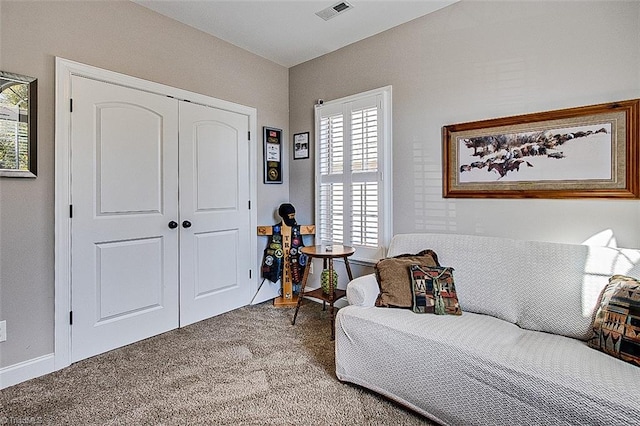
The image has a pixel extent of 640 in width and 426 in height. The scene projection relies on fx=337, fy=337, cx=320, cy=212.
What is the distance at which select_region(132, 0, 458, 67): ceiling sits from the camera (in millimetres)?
2689

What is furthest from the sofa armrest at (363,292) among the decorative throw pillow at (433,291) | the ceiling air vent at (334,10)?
the ceiling air vent at (334,10)

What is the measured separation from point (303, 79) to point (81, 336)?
3.18 metres

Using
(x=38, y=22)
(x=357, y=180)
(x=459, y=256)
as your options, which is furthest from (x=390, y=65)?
(x=38, y=22)

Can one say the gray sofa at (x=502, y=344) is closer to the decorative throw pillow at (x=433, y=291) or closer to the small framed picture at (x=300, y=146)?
the decorative throw pillow at (x=433, y=291)

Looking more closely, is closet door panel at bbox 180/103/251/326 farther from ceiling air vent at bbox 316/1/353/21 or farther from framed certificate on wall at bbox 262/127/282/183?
ceiling air vent at bbox 316/1/353/21

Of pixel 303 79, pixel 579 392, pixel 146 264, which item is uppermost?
pixel 303 79

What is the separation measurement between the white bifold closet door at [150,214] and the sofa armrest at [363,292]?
65.2 inches

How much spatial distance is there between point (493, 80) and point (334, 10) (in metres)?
1.38

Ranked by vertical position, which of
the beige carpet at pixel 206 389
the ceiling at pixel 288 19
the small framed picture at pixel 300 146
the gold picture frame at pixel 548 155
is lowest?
the beige carpet at pixel 206 389

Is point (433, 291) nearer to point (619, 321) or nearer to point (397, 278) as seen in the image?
point (397, 278)

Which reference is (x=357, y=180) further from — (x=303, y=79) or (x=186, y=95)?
(x=186, y=95)

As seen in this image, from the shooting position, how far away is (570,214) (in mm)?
2197

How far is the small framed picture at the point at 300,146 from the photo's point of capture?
12.5 feet

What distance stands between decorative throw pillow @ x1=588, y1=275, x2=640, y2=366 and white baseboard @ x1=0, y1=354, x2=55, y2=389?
3.19 meters
